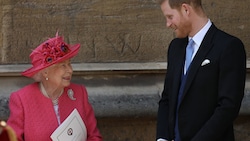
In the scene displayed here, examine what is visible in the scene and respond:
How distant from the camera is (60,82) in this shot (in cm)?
447

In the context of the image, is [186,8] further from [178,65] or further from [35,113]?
[35,113]

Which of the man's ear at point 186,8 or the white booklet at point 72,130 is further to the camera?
the white booklet at point 72,130

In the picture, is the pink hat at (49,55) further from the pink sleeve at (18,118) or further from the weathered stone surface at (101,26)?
the weathered stone surface at (101,26)

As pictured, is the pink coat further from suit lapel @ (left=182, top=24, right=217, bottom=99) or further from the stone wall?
the stone wall

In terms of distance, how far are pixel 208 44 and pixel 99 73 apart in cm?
166

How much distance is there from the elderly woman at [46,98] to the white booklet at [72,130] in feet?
0.22

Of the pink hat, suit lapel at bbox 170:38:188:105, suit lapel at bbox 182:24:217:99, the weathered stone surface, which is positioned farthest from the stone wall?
suit lapel at bbox 182:24:217:99

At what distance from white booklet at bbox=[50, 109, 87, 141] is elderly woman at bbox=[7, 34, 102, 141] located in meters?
0.07

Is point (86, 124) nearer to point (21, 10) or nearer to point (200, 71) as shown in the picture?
point (200, 71)

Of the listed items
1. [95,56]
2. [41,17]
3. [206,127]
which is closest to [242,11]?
[95,56]

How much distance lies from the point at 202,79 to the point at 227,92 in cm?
16

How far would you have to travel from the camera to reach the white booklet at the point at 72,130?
434cm

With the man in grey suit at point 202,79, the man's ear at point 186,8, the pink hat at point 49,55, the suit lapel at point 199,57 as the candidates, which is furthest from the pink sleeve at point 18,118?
the man's ear at point 186,8

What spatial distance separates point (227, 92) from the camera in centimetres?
398
